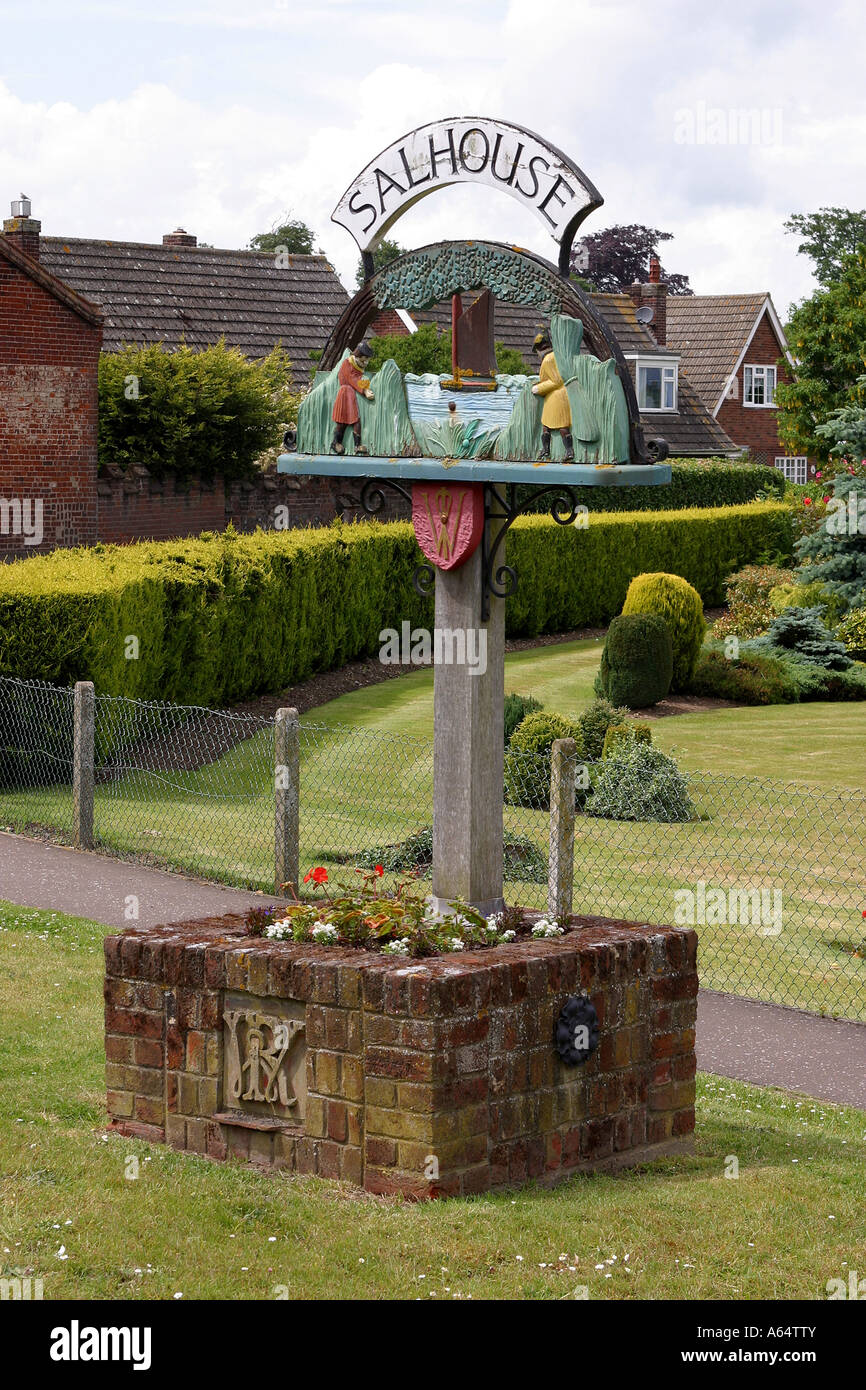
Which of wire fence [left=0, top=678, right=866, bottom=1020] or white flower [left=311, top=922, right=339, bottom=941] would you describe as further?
wire fence [left=0, top=678, right=866, bottom=1020]

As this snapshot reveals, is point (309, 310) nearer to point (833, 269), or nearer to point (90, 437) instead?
point (90, 437)

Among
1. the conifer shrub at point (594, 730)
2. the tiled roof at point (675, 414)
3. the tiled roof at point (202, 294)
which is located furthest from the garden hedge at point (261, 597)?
the tiled roof at point (675, 414)

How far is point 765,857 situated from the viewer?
13914mm

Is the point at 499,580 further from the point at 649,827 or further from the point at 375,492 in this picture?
the point at 649,827

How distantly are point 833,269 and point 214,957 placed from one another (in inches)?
2989

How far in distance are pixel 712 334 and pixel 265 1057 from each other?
49.7 m

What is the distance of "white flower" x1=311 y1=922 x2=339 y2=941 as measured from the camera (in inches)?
258

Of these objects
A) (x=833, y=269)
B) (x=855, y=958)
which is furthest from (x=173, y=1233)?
(x=833, y=269)

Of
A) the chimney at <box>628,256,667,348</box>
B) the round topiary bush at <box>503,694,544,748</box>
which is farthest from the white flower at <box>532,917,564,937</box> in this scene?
the chimney at <box>628,256,667,348</box>

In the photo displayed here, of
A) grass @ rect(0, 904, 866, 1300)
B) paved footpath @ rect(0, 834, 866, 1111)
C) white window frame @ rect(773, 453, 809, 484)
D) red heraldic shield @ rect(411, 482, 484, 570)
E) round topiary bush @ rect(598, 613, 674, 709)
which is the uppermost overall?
white window frame @ rect(773, 453, 809, 484)

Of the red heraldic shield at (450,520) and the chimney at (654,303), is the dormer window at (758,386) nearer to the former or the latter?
the chimney at (654,303)

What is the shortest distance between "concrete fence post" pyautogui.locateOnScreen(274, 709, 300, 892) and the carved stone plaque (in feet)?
16.5

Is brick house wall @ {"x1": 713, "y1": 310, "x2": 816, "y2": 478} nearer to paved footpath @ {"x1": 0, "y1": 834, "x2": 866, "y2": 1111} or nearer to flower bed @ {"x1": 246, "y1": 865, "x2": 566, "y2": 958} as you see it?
paved footpath @ {"x1": 0, "y1": 834, "x2": 866, "y2": 1111}

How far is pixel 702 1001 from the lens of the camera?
9.90 meters
